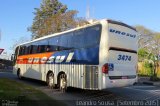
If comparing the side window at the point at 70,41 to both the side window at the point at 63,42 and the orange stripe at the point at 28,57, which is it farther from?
the orange stripe at the point at 28,57

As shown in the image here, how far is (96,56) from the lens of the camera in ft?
49.2

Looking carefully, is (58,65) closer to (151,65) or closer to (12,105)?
(12,105)

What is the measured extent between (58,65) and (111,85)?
16.1 ft

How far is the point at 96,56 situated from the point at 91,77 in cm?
107

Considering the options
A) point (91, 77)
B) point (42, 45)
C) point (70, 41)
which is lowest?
point (91, 77)

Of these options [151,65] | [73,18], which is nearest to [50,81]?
[151,65]

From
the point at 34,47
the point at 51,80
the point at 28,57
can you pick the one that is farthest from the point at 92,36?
the point at 28,57

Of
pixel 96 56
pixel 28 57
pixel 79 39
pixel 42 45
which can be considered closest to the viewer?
pixel 96 56

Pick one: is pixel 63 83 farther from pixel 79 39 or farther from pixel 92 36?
pixel 92 36

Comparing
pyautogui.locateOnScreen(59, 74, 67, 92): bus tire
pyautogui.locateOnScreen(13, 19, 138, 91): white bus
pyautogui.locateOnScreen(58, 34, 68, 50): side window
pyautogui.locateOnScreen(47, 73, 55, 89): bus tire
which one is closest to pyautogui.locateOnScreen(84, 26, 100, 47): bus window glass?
pyautogui.locateOnScreen(13, 19, 138, 91): white bus

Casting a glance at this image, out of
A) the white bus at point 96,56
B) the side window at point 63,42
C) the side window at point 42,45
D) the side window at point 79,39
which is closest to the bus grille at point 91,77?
the white bus at point 96,56

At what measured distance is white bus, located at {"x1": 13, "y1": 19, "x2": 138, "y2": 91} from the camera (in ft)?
48.6

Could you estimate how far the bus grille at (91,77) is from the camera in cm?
1498

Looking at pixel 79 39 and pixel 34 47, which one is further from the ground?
pixel 34 47
